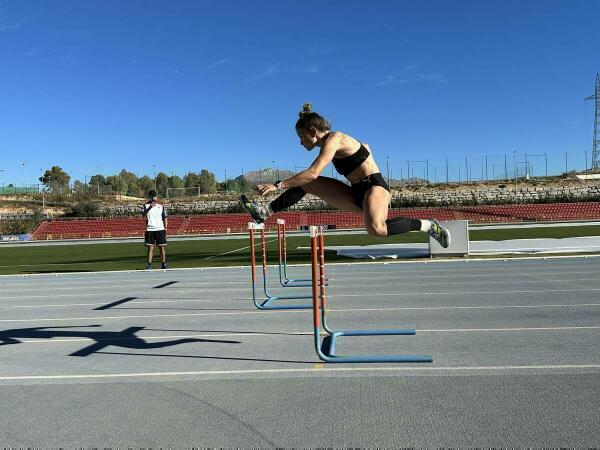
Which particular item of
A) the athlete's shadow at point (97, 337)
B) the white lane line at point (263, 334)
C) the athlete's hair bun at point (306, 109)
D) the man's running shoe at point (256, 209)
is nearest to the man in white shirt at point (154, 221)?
the athlete's shadow at point (97, 337)

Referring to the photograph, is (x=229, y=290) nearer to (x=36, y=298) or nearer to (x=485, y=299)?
(x=36, y=298)

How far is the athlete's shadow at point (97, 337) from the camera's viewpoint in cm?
497

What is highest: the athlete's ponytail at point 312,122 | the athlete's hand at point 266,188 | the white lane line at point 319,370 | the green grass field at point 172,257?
the athlete's ponytail at point 312,122

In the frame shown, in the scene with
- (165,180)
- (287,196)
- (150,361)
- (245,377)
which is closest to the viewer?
(245,377)

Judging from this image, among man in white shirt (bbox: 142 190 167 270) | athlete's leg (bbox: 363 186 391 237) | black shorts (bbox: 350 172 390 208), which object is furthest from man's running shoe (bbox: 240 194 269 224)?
man in white shirt (bbox: 142 190 167 270)

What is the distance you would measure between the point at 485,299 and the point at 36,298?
711 centimetres

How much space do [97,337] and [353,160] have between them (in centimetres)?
316

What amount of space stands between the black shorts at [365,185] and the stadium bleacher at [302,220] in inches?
1664

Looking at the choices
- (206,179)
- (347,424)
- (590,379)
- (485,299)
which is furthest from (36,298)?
(206,179)

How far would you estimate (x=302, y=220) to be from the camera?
173 ft

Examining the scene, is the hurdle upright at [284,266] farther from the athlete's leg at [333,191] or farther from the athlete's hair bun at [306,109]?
the athlete's hair bun at [306,109]

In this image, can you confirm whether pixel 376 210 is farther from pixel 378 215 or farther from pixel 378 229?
pixel 378 229

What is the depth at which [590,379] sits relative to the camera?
3426mm

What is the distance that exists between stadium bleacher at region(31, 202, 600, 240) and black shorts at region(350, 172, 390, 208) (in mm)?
42275
